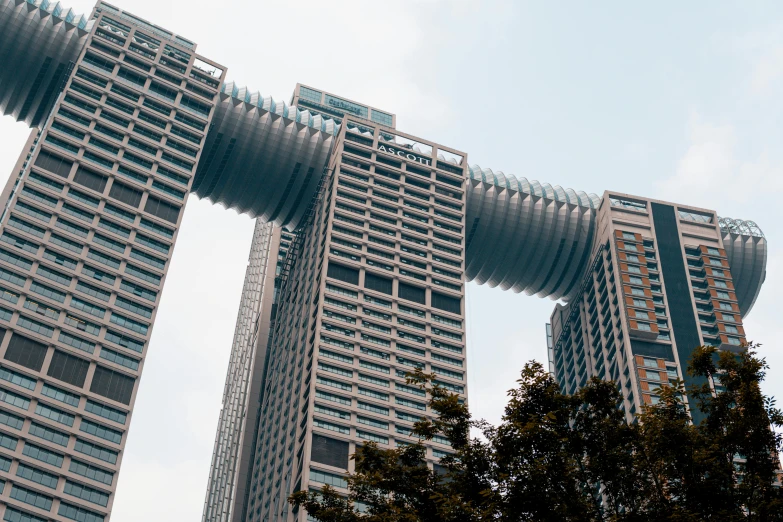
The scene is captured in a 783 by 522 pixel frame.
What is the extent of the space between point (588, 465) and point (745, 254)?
162 m

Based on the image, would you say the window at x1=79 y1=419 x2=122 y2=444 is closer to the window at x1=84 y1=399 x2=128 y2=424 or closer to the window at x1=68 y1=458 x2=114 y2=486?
the window at x1=84 y1=399 x2=128 y2=424

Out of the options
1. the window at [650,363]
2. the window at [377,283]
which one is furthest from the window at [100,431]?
the window at [650,363]

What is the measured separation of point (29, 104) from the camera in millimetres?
167750

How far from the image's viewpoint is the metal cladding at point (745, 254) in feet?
593

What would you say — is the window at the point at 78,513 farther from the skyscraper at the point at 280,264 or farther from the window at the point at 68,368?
the window at the point at 68,368

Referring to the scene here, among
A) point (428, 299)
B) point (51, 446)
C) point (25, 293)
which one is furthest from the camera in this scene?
point (428, 299)

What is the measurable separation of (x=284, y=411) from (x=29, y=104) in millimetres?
73189

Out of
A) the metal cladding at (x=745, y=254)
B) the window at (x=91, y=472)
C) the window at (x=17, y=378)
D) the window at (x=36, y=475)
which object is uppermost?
the metal cladding at (x=745, y=254)

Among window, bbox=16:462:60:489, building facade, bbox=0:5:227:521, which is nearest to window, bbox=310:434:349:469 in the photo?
building facade, bbox=0:5:227:521

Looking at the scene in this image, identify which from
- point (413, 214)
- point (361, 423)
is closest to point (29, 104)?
point (413, 214)

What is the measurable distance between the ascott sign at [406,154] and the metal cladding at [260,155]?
33.3 feet

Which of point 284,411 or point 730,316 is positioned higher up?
point 730,316

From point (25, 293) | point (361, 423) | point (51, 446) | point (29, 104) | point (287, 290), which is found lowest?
point (51, 446)

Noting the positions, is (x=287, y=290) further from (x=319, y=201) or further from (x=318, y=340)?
(x=318, y=340)
